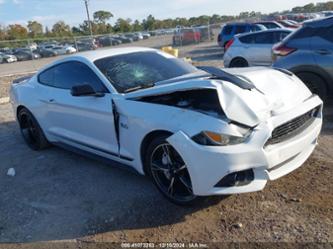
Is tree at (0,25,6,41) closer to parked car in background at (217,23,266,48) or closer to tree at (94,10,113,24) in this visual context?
tree at (94,10,113,24)

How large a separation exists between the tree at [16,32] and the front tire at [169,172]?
64099 millimetres

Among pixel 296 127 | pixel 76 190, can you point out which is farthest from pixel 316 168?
pixel 76 190

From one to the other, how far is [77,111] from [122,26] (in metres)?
69.8

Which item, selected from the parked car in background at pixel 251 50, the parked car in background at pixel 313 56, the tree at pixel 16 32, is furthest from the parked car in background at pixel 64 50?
the parked car in background at pixel 313 56

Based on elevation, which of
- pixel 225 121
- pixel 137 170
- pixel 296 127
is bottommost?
pixel 137 170

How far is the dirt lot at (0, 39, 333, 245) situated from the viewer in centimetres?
326

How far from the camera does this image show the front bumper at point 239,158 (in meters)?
3.18

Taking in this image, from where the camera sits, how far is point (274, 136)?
336cm

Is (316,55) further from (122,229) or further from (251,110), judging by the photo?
(122,229)

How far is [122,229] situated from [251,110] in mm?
1626

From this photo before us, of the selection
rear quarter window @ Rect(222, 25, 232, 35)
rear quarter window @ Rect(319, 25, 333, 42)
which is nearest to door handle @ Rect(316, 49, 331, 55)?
rear quarter window @ Rect(319, 25, 333, 42)

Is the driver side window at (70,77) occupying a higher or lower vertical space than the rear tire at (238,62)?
higher

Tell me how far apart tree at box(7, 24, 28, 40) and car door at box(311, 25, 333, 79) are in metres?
62.6

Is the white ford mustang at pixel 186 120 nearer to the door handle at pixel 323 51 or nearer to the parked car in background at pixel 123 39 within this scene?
the door handle at pixel 323 51
